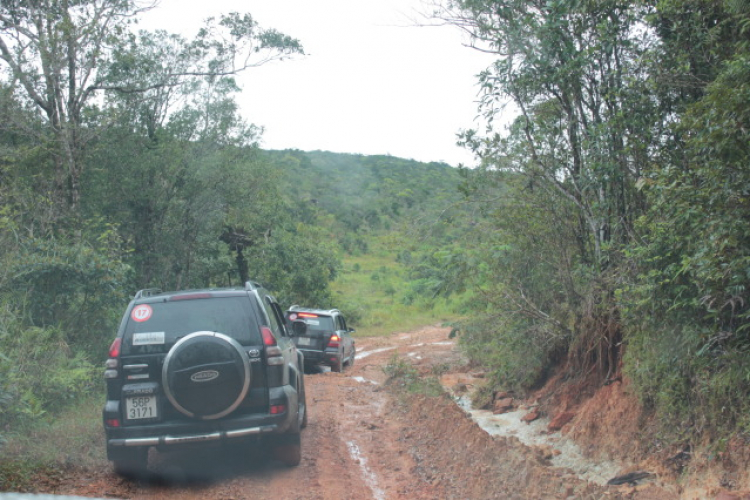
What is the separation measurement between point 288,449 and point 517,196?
528 cm

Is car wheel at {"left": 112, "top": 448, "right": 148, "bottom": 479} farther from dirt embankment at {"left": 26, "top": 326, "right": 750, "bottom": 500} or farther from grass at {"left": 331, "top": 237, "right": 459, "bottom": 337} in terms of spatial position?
grass at {"left": 331, "top": 237, "right": 459, "bottom": 337}

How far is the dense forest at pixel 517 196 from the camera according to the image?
5.82 metres

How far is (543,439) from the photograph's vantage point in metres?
8.38

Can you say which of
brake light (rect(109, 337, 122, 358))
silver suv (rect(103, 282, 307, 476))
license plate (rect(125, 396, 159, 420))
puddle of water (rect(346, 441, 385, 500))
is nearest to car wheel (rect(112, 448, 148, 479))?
silver suv (rect(103, 282, 307, 476))

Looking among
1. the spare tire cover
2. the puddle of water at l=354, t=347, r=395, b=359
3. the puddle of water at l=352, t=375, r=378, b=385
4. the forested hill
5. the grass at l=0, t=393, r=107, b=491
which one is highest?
the forested hill

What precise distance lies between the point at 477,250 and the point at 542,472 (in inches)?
245

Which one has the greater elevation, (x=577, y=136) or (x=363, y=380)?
(x=577, y=136)

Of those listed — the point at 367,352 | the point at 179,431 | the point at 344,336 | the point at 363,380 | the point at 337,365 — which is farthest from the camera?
the point at 367,352

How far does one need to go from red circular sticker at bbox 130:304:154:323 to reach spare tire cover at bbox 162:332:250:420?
1.79ft

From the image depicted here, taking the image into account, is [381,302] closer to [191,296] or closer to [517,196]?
[517,196]

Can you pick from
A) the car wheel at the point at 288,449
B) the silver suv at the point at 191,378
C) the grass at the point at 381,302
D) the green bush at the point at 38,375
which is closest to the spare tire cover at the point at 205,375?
the silver suv at the point at 191,378

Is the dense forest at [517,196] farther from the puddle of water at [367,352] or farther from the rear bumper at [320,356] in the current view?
the puddle of water at [367,352]

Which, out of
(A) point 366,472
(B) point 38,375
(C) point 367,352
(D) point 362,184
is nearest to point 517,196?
(A) point 366,472

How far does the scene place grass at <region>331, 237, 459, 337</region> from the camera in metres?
32.5
